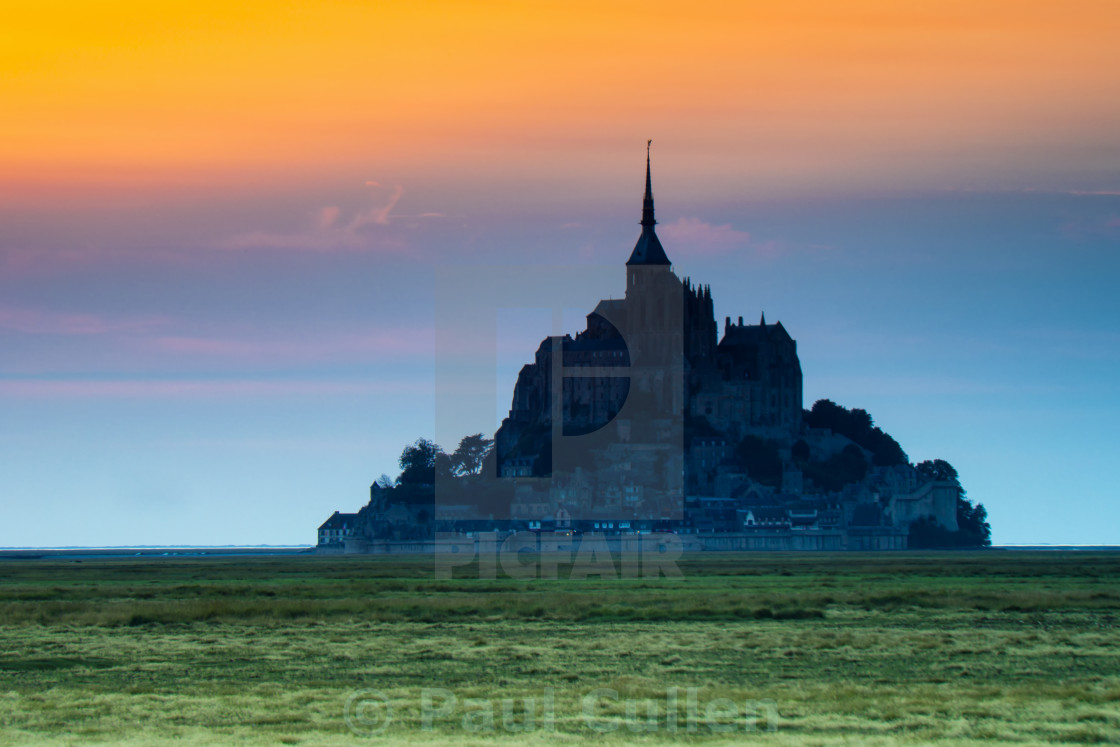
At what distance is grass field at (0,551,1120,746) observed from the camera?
24328mm

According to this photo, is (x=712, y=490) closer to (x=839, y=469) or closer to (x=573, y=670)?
(x=839, y=469)

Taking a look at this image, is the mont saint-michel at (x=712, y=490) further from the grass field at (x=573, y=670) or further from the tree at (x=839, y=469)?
the grass field at (x=573, y=670)

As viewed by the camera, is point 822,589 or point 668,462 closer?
point 822,589

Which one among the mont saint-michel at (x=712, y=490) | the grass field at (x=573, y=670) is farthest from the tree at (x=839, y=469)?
the grass field at (x=573, y=670)

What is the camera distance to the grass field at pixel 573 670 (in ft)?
79.8

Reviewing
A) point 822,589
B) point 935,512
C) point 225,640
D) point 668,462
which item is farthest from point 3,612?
point 935,512

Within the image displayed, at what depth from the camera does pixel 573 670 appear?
31719 millimetres

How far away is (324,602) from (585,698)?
29177 mm

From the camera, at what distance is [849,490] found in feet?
632

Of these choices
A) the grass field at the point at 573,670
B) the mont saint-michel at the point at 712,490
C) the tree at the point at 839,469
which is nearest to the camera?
the grass field at the point at 573,670

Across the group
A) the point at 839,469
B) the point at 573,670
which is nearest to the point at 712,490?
the point at 839,469

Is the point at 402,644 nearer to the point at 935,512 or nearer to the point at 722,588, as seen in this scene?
the point at 722,588

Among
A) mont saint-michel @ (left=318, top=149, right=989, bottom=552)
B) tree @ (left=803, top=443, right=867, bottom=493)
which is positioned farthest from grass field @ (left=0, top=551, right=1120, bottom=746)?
tree @ (left=803, top=443, right=867, bottom=493)

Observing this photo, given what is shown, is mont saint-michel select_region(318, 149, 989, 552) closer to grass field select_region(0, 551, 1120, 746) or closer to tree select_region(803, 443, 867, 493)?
tree select_region(803, 443, 867, 493)
